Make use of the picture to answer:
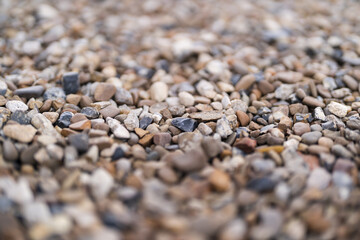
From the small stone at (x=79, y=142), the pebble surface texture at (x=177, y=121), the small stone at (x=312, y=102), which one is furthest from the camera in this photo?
the small stone at (x=312, y=102)

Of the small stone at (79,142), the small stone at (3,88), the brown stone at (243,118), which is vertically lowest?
the brown stone at (243,118)

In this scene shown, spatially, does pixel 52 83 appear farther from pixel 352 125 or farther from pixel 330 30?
pixel 330 30

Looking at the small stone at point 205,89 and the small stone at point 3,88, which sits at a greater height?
the small stone at point 3,88

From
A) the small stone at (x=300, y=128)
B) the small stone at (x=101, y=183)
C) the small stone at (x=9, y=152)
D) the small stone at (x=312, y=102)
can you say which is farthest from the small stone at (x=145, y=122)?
the small stone at (x=312, y=102)

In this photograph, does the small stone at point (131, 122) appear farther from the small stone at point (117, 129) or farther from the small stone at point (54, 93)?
the small stone at point (54, 93)

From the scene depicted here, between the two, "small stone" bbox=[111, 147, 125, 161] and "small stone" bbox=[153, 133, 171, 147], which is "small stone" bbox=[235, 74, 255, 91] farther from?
"small stone" bbox=[111, 147, 125, 161]

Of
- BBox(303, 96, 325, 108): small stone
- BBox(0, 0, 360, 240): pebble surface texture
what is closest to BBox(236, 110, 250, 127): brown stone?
BBox(0, 0, 360, 240): pebble surface texture

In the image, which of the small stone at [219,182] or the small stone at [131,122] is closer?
the small stone at [219,182]

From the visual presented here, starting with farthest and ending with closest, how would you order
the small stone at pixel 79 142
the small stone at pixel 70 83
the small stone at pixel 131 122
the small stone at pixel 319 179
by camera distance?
the small stone at pixel 70 83 → the small stone at pixel 131 122 → the small stone at pixel 79 142 → the small stone at pixel 319 179
